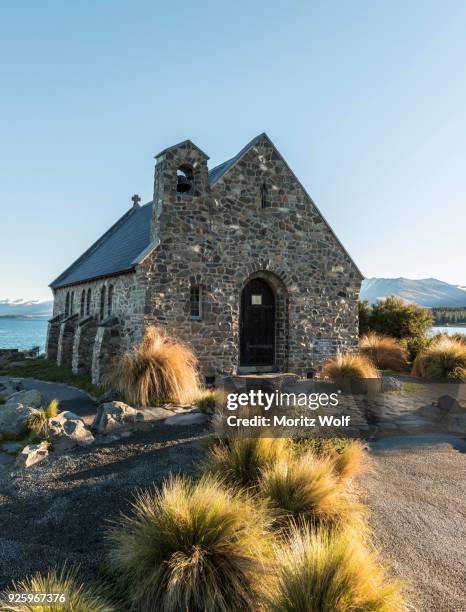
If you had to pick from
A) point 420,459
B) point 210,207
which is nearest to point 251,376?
point 210,207

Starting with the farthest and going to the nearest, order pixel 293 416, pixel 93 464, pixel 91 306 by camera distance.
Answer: pixel 91 306 < pixel 293 416 < pixel 93 464

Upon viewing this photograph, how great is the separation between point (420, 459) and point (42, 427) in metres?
7.08

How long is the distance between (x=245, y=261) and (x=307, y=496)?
10596 mm

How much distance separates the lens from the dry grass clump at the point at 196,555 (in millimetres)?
3582

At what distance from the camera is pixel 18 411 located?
9.53 meters

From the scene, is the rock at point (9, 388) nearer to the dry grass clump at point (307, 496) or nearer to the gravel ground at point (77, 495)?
the gravel ground at point (77, 495)

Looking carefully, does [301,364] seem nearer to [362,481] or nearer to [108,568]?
[362,481]

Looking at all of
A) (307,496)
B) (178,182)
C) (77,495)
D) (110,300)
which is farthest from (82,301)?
(307,496)

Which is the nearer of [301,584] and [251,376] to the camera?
[301,584]

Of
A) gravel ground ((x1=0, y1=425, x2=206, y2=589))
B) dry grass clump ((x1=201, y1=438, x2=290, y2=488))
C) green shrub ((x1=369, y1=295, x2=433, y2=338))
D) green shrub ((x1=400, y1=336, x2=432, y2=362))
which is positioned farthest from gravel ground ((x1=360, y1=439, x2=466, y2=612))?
green shrub ((x1=369, y1=295, x2=433, y2=338))

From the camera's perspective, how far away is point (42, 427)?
28.4 feet

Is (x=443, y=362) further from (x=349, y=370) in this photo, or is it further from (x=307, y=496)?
(x=307, y=496)

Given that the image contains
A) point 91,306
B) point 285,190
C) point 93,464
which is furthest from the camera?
point 91,306

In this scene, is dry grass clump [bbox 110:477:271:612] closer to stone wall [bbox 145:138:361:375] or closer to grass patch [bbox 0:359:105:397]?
stone wall [bbox 145:138:361:375]
